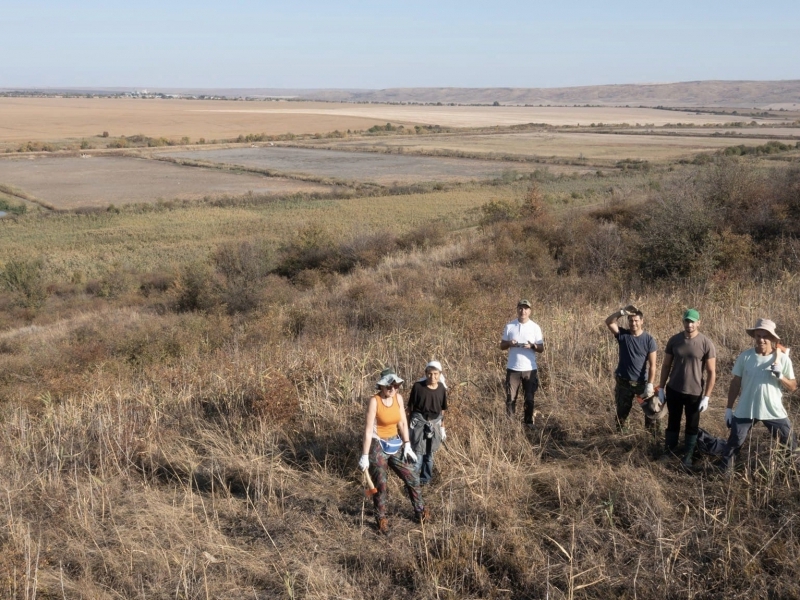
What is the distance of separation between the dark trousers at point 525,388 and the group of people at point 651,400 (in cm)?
3

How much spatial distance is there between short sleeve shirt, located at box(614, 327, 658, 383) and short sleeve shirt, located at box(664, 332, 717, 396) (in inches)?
13.9

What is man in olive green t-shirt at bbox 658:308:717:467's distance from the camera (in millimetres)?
5629

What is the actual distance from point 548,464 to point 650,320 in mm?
4228

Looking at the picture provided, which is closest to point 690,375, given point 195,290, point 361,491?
point 361,491

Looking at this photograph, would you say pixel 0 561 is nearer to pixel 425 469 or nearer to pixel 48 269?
pixel 425 469

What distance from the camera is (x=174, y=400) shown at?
7.88 metres

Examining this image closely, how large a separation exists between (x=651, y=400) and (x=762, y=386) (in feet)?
3.21

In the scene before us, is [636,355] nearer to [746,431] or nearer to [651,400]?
[651,400]

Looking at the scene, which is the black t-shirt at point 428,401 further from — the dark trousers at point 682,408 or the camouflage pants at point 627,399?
the dark trousers at point 682,408

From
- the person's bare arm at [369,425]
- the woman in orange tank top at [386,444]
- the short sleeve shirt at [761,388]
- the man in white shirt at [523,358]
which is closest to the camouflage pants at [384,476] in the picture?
the woman in orange tank top at [386,444]

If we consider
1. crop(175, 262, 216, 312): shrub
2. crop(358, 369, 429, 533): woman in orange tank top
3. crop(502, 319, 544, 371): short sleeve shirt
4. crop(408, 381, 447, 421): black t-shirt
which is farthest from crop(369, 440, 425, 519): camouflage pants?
crop(175, 262, 216, 312): shrub

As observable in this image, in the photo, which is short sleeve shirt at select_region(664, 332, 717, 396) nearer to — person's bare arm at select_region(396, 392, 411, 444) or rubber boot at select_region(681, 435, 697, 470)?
rubber boot at select_region(681, 435, 697, 470)

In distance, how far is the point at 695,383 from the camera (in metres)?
5.64

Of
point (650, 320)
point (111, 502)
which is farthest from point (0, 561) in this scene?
point (650, 320)
